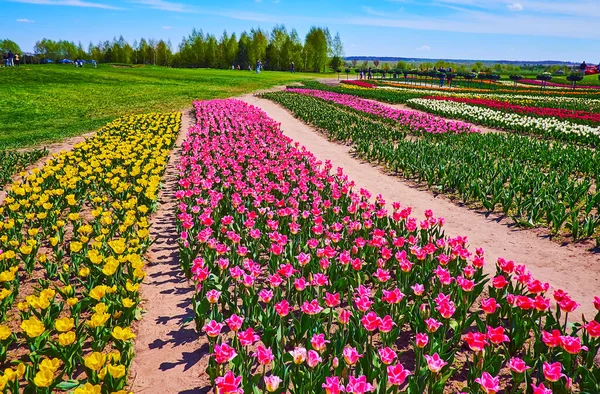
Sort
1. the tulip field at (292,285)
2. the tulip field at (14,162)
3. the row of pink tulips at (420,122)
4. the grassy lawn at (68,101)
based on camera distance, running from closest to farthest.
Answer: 1. the tulip field at (292,285)
2. the tulip field at (14,162)
3. the row of pink tulips at (420,122)
4. the grassy lawn at (68,101)

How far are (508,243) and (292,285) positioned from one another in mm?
3992

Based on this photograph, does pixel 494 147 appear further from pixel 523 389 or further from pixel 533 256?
pixel 523 389

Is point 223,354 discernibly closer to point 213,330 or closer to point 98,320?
point 213,330

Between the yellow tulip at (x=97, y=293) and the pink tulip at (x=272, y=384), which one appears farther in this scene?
the yellow tulip at (x=97, y=293)

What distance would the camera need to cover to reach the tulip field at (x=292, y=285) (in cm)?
318

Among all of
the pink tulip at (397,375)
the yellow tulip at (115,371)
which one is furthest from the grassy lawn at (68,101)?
the pink tulip at (397,375)

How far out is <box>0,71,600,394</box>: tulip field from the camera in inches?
125

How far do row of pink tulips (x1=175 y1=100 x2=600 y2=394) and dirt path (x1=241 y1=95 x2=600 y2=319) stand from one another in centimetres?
63

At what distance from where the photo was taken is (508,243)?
6691mm

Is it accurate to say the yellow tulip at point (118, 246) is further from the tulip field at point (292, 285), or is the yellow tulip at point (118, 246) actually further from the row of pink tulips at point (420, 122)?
the row of pink tulips at point (420, 122)

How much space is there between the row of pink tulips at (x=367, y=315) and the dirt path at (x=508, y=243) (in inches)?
25.0

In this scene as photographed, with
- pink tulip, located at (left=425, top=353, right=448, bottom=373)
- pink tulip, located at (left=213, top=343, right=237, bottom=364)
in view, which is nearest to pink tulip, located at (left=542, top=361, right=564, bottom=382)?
pink tulip, located at (left=425, top=353, right=448, bottom=373)

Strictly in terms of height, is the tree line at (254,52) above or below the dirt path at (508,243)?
above

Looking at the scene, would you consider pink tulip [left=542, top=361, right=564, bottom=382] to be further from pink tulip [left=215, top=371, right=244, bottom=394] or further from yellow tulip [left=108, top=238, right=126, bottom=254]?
yellow tulip [left=108, top=238, right=126, bottom=254]
